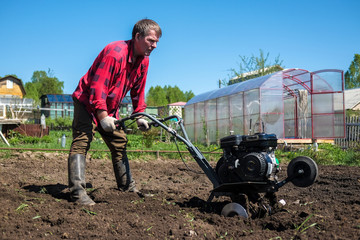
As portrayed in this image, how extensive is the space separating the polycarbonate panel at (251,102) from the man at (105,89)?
1068 cm

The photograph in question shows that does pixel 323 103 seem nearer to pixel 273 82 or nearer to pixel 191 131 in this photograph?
pixel 273 82

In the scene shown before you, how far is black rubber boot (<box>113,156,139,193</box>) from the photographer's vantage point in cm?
430

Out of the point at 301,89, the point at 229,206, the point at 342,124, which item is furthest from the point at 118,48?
the point at 301,89

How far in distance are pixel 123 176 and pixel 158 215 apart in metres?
1.19

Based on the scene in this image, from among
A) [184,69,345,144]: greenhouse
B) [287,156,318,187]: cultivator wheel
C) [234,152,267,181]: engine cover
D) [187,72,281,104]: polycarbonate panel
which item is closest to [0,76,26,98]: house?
[187,72,281,104]: polycarbonate panel

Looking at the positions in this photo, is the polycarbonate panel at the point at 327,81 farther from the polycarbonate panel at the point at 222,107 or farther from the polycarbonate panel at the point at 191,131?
the polycarbonate panel at the point at 191,131

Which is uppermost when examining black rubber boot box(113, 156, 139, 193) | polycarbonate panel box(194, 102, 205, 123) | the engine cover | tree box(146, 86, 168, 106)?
tree box(146, 86, 168, 106)

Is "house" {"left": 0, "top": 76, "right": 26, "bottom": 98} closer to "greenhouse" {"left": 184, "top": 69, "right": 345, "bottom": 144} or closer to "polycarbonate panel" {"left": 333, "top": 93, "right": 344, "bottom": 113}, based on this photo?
"greenhouse" {"left": 184, "top": 69, "right": 345, "bottom": 144}

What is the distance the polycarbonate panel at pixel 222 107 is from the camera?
16.3m

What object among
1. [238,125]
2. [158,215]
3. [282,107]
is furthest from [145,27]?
[238,125]

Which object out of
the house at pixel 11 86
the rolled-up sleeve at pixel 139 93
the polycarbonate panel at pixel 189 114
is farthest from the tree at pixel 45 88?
the rolled-up sleeve at pixel 139 93

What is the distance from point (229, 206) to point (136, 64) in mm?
1879

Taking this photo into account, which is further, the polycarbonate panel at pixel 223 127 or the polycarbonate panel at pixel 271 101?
the polycarbonate panel at pixel 223 127

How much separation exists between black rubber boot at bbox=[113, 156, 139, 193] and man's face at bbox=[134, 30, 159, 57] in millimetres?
1330
